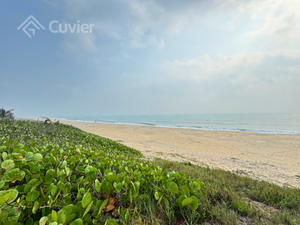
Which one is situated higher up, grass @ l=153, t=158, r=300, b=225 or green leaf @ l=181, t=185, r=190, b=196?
green leaf @ l=181, t=185, r=190, b=196

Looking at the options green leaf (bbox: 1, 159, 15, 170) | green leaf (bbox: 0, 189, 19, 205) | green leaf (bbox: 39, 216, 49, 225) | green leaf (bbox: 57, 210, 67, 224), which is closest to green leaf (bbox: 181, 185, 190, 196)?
green leaf (bbox: 57, 210, 67, 224)

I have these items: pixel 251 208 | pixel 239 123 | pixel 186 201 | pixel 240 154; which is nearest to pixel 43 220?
pixel 186 201

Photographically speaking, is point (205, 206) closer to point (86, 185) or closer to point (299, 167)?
point (86, 185)

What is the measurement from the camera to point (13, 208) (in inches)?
36.8

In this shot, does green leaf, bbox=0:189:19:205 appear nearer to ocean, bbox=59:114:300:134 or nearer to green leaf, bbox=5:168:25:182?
green leaf, bbox=5:168:25:182

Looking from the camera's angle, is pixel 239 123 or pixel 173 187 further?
pixel 239 123

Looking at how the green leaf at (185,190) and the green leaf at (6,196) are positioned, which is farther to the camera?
the green leaf at (185,190)

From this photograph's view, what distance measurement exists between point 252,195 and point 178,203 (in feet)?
6.56

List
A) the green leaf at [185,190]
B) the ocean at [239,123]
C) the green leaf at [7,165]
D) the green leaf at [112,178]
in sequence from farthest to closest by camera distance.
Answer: the ocean at [239,123] → the green leaf at [185,190] → the green leaf at [112,178] → the green leaf at [7,165]

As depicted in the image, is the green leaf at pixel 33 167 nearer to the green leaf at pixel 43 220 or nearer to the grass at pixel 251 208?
the green leaf at pixel 43 220

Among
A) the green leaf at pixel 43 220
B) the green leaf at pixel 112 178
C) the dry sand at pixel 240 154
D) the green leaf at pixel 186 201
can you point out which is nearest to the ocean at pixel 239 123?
the dry sand at pixel 240 154

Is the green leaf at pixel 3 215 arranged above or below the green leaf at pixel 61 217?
above

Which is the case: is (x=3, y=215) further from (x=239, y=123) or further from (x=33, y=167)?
(x=239, y=123)

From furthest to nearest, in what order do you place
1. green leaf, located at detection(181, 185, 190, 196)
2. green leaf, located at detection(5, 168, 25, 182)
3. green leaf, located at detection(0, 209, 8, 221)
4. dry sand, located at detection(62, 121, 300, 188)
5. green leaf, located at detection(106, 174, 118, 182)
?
dry sand, located at detection(62, 121, 300, 188) < green leaf, located at detection(181, 185, 190, 196) < green leaf, located at detection(106, 174, 118, 182) < green leaf, located at detection(5, 168, 25, 182) < green leaf, located at detection(0, 209, 8, 221)
